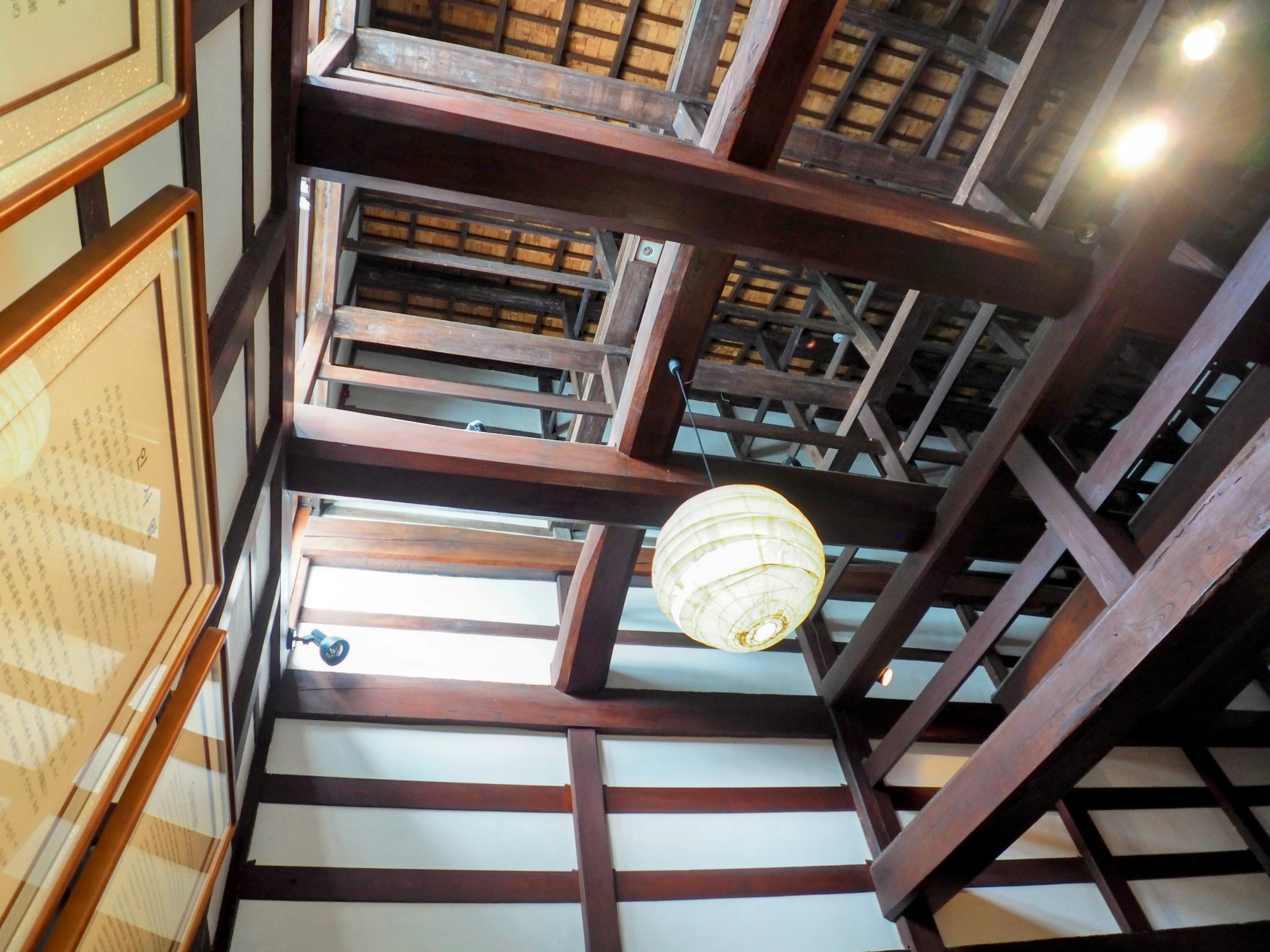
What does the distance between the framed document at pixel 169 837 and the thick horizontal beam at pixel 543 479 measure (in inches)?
49.6

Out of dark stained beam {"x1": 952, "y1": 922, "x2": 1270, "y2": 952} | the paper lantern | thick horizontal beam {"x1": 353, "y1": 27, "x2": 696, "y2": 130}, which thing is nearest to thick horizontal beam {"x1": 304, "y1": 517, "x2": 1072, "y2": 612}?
dark stained beam {"x1": 952, "y1": 922, "x2": 1270, "y2": 952}

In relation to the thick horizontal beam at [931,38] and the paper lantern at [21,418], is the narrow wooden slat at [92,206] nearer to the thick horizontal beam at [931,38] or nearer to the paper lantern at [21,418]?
the paper lantern at [21,418]

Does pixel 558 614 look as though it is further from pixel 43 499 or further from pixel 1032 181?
pixel 1032 181

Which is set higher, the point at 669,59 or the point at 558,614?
the point at 669,59

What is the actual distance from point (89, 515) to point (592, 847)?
345 cm

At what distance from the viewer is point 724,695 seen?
15.7 feet

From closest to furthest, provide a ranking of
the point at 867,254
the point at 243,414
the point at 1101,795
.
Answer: the point at 243,414 → the point at 867,254 → the point at 1101,795

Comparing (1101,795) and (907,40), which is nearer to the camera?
(907,40)

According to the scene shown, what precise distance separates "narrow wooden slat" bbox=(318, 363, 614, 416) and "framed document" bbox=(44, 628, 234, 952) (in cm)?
307

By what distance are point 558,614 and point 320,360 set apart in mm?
2196

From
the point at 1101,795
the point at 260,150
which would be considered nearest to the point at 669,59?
the point at 260,150

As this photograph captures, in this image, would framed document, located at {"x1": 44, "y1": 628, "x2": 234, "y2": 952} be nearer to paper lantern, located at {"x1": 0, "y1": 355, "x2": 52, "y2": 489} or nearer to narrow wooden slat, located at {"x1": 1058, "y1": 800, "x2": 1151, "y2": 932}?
paper lantern, located at {"x1": 0, "y1": 355, "x2": 52, "y2": 489}

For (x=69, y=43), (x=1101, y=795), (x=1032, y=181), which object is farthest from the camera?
(x=1032, y=181)

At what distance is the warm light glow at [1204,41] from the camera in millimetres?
2848
